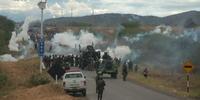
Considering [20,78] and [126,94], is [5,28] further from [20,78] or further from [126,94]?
[126,94]

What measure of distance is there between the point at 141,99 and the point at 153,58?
58.7 metres

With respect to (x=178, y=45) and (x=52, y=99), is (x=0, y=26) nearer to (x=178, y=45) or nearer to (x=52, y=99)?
(x=178, y=45)

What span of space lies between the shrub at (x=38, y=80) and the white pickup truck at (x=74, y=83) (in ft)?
20.6

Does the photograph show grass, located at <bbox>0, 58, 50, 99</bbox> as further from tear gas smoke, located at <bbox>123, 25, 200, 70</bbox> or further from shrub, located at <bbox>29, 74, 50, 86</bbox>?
tear gas smoke, located at <bbox>123, 25, 200, 70</bbox>

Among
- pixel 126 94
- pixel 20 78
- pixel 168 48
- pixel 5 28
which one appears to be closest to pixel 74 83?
pixel 126 94

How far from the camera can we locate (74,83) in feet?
118

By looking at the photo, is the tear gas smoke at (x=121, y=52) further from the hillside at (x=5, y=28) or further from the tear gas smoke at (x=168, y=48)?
the hillside at (x=5, y=28)

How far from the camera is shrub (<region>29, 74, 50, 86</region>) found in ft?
141

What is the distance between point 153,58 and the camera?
300 ft

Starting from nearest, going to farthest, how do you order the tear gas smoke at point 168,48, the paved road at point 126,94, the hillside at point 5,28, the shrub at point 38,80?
the paved road at point 126,94
the shrub at point 38,80
the tear gas smoke at point 168,48
the hillside at point 5,28

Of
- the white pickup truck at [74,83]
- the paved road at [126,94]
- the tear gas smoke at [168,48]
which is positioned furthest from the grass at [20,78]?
the tear gas smoke at [168,48]

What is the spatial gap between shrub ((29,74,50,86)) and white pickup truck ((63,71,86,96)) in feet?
20.6

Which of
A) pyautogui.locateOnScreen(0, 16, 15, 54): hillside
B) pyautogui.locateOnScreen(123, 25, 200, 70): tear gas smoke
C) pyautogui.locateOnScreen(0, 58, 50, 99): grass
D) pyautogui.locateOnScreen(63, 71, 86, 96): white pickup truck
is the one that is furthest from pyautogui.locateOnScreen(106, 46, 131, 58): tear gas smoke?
pyautogui.locateOnScreen(63, 71, 86, 96): white pickup truck

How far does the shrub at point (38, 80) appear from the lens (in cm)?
4284
